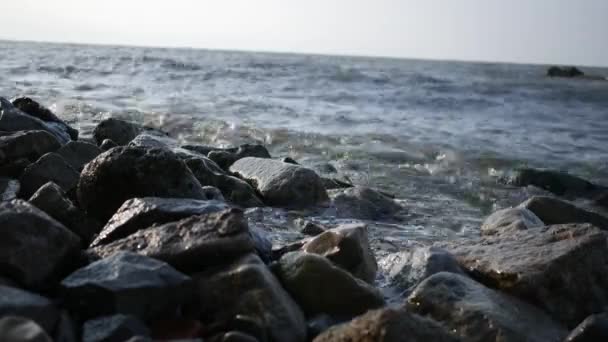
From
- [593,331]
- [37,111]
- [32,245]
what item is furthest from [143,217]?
[37,111]

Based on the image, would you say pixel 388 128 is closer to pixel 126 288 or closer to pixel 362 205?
pixel 362 205

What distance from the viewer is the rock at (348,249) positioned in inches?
Answer: 119

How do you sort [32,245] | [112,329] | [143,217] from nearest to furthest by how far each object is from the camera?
[112,329], [32,245], [143,217]

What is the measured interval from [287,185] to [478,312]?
2782 millimetres

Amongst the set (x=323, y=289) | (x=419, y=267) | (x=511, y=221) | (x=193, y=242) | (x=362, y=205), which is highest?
(x=193, y=242)

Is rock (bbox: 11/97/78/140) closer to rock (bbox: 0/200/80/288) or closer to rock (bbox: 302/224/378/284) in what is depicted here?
rock (bbox: 302/224/378/284)

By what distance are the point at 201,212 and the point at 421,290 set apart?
98 centimetres

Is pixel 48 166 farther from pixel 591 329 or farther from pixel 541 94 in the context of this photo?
pixel 541 94

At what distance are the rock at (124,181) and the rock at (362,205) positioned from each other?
191 centimetres

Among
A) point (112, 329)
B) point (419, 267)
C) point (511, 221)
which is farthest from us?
point (511, 221)

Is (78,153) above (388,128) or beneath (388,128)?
above

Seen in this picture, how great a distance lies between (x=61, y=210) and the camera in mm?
2904

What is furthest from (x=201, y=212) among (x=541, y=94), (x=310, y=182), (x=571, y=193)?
(x=541, y=94)

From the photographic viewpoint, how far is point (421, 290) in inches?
109
